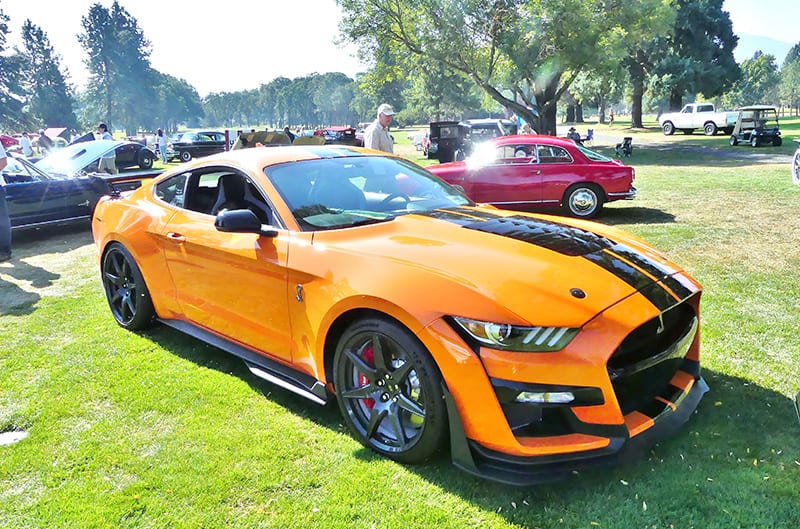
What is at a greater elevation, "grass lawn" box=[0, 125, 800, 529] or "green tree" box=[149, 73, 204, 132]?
"green tree" box=[149, 73, 204, 132]

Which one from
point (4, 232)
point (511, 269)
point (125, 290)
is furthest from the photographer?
point (4, 232)

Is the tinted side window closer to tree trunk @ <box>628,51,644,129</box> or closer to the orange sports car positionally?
the orange sports car

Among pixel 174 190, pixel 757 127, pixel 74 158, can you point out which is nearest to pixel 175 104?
pixel 757 127

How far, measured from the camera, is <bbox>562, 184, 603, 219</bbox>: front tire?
9.43 m

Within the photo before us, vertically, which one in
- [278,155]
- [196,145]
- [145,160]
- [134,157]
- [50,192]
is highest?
[196,145]

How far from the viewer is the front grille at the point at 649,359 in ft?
7.52

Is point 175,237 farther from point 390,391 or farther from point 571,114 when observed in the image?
point 571,114

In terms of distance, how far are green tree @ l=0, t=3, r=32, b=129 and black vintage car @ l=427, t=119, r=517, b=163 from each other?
70.6 m

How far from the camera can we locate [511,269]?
2428 millimetres

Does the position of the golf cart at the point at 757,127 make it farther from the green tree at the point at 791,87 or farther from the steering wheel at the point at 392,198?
the green tree at the point at 791,87

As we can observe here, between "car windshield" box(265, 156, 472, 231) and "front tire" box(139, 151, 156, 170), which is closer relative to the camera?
"car windshield" box(265, 156, 472, 231)

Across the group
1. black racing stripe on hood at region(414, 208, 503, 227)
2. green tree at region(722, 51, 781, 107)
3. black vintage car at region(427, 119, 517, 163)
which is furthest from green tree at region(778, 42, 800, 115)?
black racing stripe on hood at region(414, 208, 503, 227)

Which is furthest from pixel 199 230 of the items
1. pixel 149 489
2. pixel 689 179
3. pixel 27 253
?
pixel 689 179

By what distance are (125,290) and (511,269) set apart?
344cm
